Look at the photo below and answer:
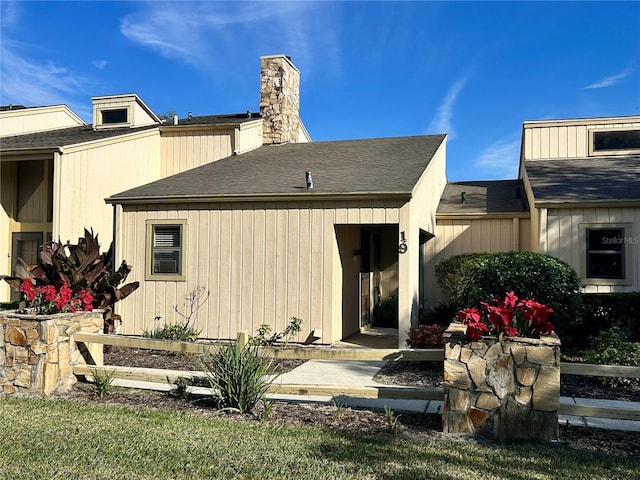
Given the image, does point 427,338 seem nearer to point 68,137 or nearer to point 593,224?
point 593,224

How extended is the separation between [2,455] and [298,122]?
14.4 metres

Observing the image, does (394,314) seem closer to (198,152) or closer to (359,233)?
(359,233)

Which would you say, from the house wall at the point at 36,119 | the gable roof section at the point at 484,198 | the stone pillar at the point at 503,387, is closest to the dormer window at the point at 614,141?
the gable roof section at the point at 484,198

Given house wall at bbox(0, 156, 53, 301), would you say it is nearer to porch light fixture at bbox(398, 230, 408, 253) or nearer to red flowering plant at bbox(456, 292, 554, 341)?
porch light fixture at bbox(398, 230, 408, 253)

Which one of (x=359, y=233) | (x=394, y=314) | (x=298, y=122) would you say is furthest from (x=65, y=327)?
(x=298, y=122)

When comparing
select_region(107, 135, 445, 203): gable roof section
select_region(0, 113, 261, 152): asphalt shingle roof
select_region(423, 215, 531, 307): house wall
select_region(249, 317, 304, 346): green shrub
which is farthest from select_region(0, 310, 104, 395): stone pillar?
select_region(423, 215, 531, 307): house wall

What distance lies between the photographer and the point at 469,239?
43.8 ft

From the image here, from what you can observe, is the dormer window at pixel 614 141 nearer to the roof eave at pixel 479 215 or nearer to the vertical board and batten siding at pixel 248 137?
the roof eave at pixel 479 215

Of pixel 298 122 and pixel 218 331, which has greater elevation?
pixel 298 122

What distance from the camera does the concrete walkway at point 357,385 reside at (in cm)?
518

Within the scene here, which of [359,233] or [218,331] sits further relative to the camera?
[359,233]

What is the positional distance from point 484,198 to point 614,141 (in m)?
4.32

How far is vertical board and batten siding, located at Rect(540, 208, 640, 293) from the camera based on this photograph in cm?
1088

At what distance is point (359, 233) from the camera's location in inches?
459
